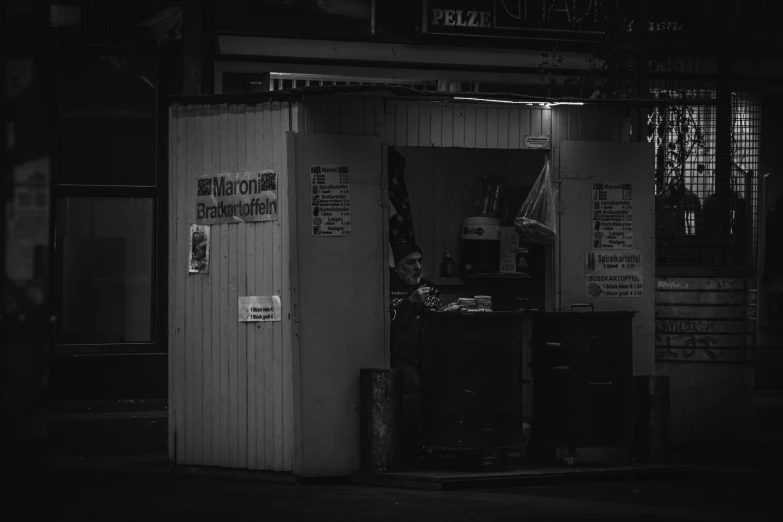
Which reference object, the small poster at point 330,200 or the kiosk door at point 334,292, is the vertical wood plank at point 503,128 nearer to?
the kiosk door at point 334,292

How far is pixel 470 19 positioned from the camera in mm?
13953

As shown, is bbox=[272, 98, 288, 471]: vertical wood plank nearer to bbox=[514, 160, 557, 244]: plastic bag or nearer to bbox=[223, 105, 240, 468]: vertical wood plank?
bbox=[223, 105, 240, 468]: vertical wood plank

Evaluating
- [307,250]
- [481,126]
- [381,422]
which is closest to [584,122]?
[481,126]

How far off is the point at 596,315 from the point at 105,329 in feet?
21.1

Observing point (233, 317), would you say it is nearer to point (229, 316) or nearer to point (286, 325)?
point (229, 316)

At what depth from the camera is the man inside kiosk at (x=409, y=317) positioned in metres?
10.8

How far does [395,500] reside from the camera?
941cm

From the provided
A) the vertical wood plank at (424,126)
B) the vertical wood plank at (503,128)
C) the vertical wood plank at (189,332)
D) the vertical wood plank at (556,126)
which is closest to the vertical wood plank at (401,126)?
the vertical wood plank at (424,126)

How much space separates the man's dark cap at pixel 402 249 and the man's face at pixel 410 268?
0.03 metres

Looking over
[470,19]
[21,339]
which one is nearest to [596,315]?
[470,19]

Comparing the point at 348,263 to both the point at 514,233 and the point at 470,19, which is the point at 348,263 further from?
the point at 470,19

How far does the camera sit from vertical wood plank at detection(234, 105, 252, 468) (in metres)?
10.6

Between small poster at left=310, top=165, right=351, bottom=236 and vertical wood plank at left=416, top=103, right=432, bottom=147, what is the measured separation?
0.71m

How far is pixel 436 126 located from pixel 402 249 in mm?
1186
